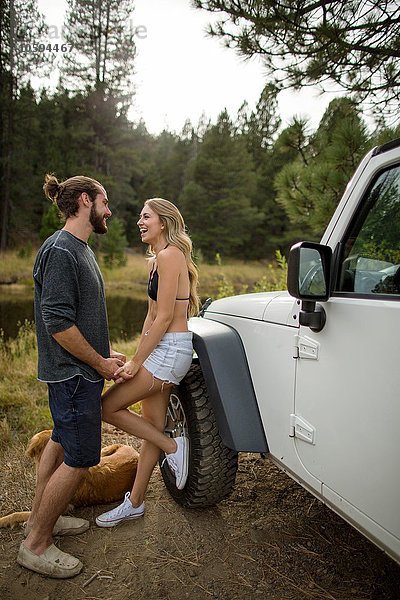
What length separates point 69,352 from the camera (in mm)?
2598

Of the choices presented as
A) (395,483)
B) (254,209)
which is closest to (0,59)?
(254,209)

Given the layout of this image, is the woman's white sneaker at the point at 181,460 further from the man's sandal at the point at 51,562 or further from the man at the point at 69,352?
the man's sandal at the point at 51,562

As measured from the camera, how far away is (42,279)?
264 cm

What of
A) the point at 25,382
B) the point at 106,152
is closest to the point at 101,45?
the point at 106,152

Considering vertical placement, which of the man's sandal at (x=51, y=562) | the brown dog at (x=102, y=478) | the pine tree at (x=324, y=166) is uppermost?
the pine tree at (x=324, y=166)

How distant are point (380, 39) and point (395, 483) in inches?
196

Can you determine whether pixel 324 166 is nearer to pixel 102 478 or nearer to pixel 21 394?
pixel 102 478

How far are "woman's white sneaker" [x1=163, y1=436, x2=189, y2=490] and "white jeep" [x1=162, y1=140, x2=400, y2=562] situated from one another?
17.6 inches

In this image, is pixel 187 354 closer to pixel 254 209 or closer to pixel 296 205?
pixel 296 205

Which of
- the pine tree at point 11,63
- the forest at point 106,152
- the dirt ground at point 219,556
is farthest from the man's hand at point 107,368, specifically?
the pine tree at point 11,63

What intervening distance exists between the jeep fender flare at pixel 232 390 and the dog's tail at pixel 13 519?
56.6 inches

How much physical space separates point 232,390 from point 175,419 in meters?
0.80

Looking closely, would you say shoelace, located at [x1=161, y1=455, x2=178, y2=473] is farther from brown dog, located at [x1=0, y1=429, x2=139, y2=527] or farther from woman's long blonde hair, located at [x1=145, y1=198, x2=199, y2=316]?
woman's long blonde hair, located at [x1=145, y1=198, x2=199, y2=316]

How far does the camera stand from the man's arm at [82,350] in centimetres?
Answer: 254
